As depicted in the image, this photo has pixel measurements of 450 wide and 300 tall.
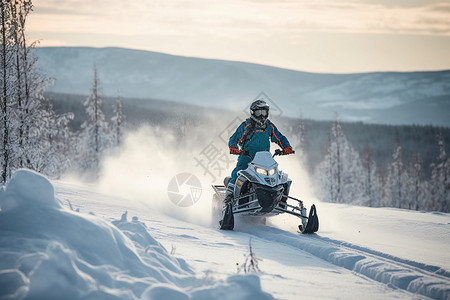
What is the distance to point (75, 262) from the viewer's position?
421 cm

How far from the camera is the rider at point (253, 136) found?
10234 mm

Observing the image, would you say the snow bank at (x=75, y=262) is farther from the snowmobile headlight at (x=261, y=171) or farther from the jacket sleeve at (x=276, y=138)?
the jacket sleeve at (x=276, y=138)

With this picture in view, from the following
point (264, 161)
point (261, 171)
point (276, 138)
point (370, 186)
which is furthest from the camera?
point (370, 186)

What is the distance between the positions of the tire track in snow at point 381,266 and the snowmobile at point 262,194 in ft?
2.51

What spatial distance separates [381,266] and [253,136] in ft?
16.2

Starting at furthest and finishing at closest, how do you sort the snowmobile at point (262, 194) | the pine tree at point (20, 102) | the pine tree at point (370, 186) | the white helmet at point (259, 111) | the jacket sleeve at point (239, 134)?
the pine tree at point (370, 186)
the pine tree at point (20, 102)
the jacket sleeve at point (239, 134)
the white helmet at point (259, 111)
the snowmobile at point (262, 194)

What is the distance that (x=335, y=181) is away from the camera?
47719 millimetres

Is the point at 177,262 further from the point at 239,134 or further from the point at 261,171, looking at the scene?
the point at 239,134

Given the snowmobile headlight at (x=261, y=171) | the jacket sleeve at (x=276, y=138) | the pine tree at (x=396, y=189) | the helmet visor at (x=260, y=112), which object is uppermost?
the helmet visor at (x=260, y=112)

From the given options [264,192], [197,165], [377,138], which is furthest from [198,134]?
[377,138]

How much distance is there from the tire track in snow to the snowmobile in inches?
30.1

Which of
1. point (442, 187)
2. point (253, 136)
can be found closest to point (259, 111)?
point (253, 136)

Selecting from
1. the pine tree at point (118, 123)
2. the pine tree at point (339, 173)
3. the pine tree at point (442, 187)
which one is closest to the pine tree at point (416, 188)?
the pine tree at point (442, 187)

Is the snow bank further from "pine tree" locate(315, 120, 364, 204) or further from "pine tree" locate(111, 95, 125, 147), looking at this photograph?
"pine tree" locate(315, 120, 364, 204)
